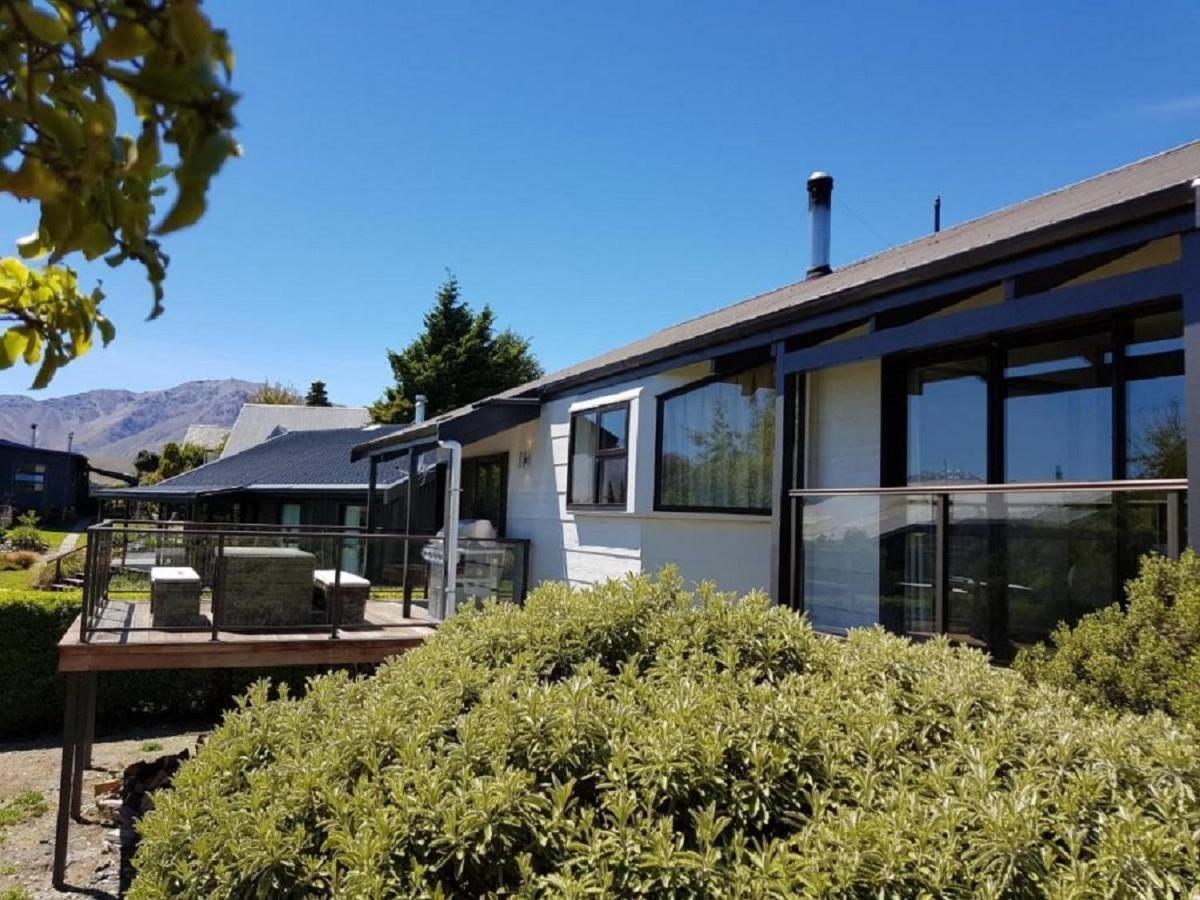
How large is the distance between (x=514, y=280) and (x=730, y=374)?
20.0 m

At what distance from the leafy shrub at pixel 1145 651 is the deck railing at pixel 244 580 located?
6222 millimetres

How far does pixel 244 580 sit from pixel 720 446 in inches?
203

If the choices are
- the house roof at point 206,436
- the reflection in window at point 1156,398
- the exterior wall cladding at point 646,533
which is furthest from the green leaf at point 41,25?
the house roof at point 206,436

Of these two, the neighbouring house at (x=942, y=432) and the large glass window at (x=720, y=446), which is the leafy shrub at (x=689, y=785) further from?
the large glass window at (x=720, y=446)

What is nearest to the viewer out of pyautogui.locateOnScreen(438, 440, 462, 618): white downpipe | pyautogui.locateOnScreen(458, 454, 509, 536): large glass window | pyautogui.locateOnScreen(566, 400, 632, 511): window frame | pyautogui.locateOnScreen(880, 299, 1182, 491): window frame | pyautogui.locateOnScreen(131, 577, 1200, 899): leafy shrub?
pyautogui.locateOnScreen(131, 577, 1200, 899): leafy shrub

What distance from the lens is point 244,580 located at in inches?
352

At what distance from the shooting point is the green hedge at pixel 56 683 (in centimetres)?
1130

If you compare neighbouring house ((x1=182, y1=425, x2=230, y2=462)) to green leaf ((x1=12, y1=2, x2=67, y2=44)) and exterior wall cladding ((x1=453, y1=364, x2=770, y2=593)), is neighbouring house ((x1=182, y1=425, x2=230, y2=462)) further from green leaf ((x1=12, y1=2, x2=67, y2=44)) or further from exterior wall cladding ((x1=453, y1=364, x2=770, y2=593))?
green leaf ((x1=12, y1=2, x2=67, y2=44))

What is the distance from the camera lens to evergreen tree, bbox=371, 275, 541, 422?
36062 mm

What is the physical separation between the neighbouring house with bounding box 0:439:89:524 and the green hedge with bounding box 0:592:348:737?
4043 cm

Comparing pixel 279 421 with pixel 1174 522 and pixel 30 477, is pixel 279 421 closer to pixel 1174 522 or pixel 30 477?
pixel 30 477

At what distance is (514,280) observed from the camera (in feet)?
90.9

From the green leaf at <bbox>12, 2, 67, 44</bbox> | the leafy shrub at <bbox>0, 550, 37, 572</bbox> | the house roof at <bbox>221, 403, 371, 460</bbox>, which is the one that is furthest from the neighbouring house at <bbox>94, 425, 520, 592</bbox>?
the green leaf at <bbox>12, 2, 67, 44</bbox>

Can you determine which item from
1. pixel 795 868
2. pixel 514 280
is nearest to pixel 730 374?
pixel 795 868
